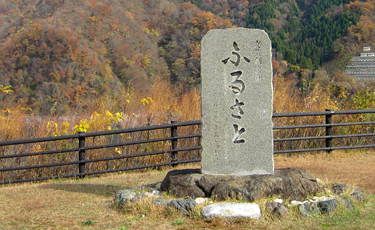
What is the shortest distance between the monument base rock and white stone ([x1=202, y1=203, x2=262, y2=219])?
28 centimetres

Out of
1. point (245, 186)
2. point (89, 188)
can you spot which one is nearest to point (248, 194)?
point (245, 186)

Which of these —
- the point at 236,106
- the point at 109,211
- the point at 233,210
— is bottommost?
the point at 109,211

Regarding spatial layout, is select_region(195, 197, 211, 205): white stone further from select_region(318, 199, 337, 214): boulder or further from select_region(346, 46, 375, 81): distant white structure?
select_region(346, 46, 375, 81): distant white structure

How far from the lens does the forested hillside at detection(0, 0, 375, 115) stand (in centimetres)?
1995

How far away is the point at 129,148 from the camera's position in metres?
9.04

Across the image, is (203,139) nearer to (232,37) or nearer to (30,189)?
(232,37)

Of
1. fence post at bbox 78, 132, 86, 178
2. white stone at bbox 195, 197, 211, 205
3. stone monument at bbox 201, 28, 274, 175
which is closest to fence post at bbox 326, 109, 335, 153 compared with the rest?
stone monument at bbox 201, 28, 274, 175

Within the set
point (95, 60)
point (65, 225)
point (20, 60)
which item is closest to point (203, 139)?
point (65, 225)

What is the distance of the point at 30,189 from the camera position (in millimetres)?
6730

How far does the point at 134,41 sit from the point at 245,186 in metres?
27.3

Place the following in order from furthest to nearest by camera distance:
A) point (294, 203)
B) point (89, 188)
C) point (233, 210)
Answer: point (89, 188) < point (294, 203) < point (233, 210)

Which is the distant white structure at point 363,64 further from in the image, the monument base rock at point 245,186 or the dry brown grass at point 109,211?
the monument base rock at point 245,186

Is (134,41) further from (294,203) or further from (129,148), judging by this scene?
(294,203)

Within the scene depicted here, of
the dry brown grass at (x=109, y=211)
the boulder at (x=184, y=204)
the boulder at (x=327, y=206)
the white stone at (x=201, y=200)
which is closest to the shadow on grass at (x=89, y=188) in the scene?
the dry brown grass at (x=109, y=211)
